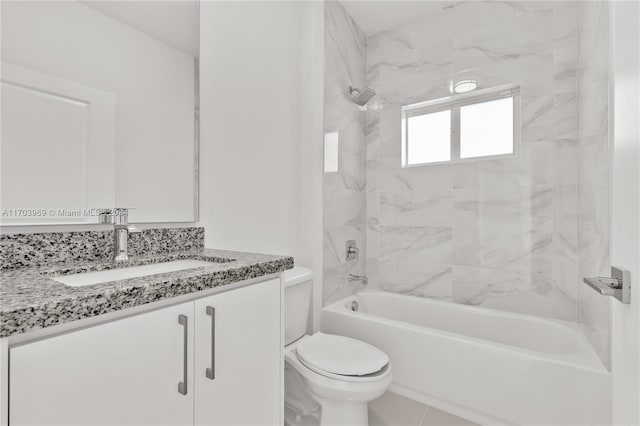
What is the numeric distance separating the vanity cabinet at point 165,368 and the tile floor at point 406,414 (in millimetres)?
844

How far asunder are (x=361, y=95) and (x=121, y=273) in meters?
2.02

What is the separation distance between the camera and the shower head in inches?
93.7

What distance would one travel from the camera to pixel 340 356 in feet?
4.99

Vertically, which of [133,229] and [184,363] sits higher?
[133,229]

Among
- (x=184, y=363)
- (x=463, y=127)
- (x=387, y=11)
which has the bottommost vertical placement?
(x=184, y=363)

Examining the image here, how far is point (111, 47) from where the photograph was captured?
1.24 meters

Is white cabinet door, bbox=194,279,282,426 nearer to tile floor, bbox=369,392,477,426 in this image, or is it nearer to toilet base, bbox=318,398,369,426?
toilet base, bbox=318,398,369,426

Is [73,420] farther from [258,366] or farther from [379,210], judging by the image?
[379,210]

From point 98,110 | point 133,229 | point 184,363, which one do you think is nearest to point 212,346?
point 184,363

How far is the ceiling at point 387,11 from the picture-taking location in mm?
2387

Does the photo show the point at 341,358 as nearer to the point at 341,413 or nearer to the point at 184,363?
the point at 341,413

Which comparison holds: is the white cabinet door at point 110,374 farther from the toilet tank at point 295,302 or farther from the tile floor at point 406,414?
the tile floor at point 406,414

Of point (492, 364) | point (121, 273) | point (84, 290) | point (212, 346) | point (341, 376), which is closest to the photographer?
point (84, 290)

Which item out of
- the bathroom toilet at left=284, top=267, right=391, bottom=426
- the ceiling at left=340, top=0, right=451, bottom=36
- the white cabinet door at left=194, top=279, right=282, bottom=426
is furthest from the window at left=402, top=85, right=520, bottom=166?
the white cabinet door at left=194, top=279, right=282, bottom=426
